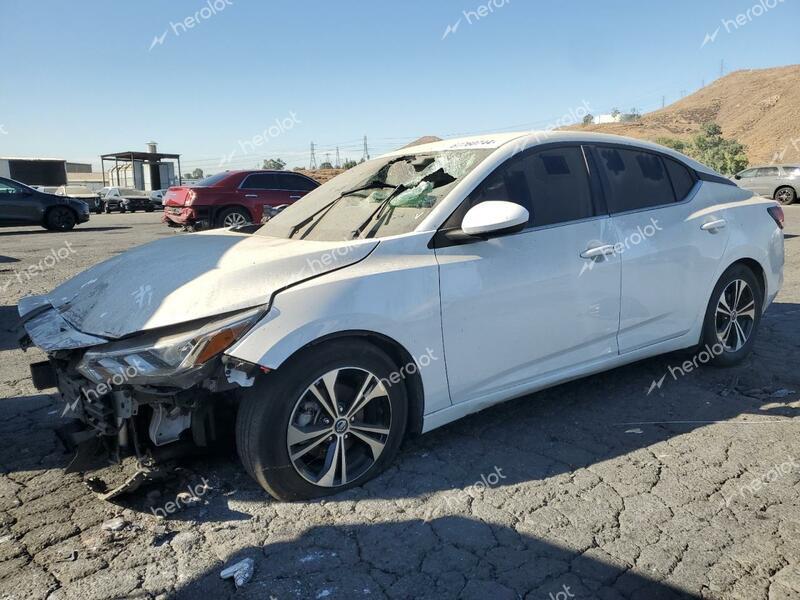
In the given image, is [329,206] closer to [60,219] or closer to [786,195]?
[60,219]

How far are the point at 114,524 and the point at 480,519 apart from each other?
160cm

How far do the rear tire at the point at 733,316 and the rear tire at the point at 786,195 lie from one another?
862 inches

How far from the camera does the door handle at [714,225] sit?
420cm

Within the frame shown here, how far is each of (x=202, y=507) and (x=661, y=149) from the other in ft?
12.2

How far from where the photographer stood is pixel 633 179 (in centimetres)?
404

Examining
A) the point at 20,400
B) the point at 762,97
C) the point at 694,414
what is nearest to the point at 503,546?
the point at 694,414

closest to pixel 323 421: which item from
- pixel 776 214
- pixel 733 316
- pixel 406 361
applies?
pixel 406 361

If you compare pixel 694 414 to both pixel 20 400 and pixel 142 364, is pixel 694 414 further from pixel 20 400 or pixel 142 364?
pixel 20 400

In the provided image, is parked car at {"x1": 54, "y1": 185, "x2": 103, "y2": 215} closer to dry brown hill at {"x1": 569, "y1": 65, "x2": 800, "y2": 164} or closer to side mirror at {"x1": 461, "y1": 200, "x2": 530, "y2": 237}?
side mirror at {"x1": 461, "y1": 200, "x2": 530, "y2": 237}

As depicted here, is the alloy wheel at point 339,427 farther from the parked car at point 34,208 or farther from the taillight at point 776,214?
the parked car at point 34,208
